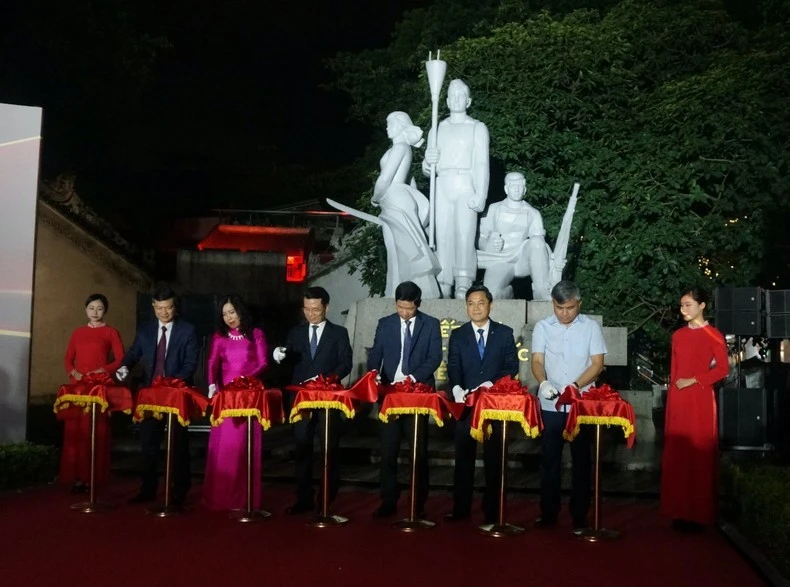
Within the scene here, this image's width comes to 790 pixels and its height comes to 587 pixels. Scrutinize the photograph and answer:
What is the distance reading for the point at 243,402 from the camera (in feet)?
21.4

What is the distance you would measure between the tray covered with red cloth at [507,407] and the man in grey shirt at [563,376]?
20 centimetres

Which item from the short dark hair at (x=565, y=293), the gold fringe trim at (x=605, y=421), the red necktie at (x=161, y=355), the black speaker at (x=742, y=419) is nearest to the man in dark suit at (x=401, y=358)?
the short dark hair at (x=565, y=293)

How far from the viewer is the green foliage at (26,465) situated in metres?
7.39

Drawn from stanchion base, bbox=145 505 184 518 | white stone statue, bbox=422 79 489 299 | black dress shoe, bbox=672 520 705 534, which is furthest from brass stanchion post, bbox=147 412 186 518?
white stone statue, bbox=422 79 489 299

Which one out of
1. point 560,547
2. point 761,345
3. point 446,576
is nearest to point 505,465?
point 560,547

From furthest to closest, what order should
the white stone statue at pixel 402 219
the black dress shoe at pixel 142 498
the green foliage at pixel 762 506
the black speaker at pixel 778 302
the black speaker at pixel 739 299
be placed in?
the white stone statue at pixel 402 219 → the black speaker at pixel 739 299 → the black speaker at pixel 778 302 → the black dress shoe at pixel 142 498 → the green foliage at pixel 762 506

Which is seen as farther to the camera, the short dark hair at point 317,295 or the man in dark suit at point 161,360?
the man in dark suit at point 161,360

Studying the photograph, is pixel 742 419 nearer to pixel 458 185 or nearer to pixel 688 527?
pixel 688 527

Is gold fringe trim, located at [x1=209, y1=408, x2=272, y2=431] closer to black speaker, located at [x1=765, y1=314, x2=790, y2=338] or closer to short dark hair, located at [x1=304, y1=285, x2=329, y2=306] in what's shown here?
short dark hair, located at [x1=304, y1=285, x2=329, y2=306]

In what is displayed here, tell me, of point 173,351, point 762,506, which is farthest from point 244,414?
point 762,506

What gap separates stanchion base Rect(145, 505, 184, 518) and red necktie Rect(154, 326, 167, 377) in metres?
1.06

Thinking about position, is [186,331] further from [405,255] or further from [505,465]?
[405,255]

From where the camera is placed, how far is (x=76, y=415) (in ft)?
25.7

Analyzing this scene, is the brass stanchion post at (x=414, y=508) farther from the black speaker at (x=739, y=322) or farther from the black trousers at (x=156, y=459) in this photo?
the black speaker at (x=739, y=322)
